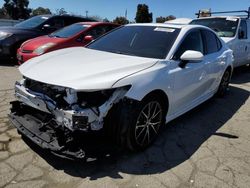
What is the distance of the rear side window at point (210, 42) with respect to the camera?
4.77m

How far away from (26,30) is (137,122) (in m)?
7.11

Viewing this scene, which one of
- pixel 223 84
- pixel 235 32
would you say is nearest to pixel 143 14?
pixel 235 32

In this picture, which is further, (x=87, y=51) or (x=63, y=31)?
(x=63, y=31)

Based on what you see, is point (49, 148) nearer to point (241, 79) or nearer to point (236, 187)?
point (236, 187)

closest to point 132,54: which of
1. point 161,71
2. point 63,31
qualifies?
point 161,71

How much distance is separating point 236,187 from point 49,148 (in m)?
2.00

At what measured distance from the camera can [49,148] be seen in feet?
9.14

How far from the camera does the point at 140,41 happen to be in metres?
4.06

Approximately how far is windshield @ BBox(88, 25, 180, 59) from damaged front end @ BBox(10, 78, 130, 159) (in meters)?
1.04

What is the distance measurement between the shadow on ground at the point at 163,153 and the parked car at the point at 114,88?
0.18 meters

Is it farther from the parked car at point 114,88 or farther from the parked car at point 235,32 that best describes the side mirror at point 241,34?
the parked car at point 114,88

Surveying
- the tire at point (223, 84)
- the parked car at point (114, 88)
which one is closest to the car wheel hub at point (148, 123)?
the parked car at point (114, 88)

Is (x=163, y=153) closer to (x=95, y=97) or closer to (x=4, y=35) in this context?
(x=95, y=97)

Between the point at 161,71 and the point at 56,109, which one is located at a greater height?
the point at 161,71
